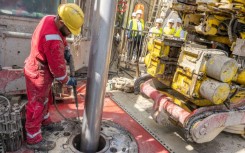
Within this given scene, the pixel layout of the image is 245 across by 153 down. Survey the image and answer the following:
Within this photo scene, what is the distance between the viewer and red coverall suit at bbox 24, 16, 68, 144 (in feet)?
8.66

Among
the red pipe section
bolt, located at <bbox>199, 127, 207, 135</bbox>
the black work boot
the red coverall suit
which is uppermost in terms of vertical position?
the red coverall suit

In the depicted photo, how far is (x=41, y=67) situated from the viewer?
9.16 feet

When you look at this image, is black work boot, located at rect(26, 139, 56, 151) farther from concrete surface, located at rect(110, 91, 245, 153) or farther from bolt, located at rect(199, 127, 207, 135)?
bolt, located at rect(199, 127, 207, 135)

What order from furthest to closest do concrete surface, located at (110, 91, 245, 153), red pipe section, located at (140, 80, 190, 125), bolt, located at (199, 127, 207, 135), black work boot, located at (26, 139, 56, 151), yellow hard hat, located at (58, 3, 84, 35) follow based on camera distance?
concrete surface, located at (110, 91, 245, 153)
red pipe section, located at (140, 80, 190, 125)
bolt, located at (199, 127, 207, 135)
black work boot, located at (26, 139, 56, 151)
yellow hard hat, located at (58, 3, 84, 35)

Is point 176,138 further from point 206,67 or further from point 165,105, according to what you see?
point 206,67

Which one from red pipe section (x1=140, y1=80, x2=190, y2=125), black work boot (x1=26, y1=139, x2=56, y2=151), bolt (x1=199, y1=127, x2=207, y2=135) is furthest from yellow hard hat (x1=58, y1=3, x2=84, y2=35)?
bolt (x1=199, y1=127, x2=207, y2=135)

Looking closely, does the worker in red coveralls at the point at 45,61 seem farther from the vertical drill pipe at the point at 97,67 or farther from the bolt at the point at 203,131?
the bolt at the point at 203,131

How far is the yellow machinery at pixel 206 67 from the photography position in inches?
116

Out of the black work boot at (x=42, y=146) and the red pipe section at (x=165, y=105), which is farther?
the red pipe section at (x=165, y=105)

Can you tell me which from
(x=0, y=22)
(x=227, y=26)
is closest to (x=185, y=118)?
(x=227, y=26)

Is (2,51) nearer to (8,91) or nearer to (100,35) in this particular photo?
(8,91)

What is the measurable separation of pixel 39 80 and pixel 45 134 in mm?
880

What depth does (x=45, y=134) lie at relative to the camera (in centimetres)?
319

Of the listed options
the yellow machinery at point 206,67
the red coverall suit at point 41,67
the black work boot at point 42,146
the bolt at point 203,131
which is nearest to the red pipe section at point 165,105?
the yellow machinery at point 206,67
